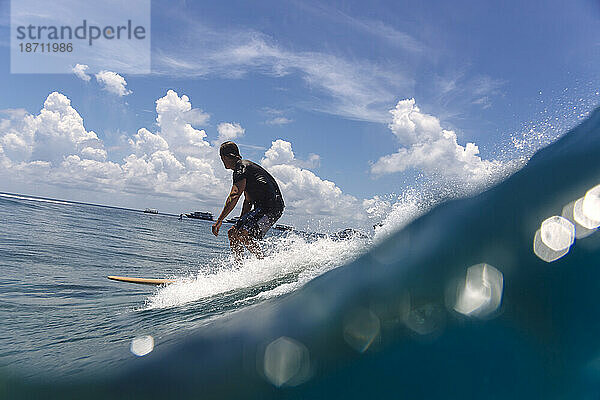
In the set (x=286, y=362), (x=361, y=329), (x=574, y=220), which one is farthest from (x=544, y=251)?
(x=286, y=362)

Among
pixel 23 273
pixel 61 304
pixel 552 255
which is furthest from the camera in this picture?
pixel 23 273

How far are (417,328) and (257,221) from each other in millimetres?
4169

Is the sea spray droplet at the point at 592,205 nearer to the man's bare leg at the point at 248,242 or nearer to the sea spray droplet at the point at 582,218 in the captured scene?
the sea spray droplet at the point at 582,218

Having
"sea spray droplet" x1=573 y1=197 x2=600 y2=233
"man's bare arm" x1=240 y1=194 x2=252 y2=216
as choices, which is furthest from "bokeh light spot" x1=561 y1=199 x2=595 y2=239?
"man's bare arm" x1=240 y1=194 x2=252 y2=216

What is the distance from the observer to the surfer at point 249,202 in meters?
5.58

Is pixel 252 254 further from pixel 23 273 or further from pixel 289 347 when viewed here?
pixel 23 273

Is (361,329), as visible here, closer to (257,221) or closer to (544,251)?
(544,251)

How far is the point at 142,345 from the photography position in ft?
8.66

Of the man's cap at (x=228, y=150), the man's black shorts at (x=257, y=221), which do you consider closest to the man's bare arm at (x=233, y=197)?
the man's black shorts at (x=257, y=221)

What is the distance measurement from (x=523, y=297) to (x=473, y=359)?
1.35 ft

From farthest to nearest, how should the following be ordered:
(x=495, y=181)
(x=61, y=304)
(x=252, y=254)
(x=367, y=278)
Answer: (x=252, y=254)
(x=61, y=304)
(x=495, y=181)
(x=367, y=278)

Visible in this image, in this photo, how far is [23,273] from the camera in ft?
21.5

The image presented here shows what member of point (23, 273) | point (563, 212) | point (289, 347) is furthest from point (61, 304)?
point (563, 212)

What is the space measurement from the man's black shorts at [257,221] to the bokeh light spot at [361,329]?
12.3 ft
